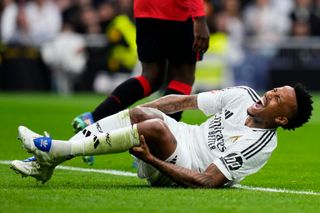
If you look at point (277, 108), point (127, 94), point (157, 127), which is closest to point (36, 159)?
point (157, 127)

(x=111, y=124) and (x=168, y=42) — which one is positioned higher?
(x=168, y=42)

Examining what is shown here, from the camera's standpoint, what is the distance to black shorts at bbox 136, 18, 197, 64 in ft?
32.0

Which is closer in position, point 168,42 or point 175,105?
point 175,105

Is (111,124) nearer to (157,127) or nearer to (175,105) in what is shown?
(175,105)

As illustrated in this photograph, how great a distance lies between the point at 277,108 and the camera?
7.73m

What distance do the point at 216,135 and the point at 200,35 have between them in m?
1.71

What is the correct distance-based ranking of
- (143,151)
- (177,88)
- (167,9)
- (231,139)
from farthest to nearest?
(167,9) < (177,88) < (231,139) < (143,151)

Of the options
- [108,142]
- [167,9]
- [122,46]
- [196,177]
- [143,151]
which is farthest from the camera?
[122,46]

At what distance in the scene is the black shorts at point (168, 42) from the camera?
974 cm

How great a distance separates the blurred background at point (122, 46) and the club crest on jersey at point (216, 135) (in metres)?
15.3

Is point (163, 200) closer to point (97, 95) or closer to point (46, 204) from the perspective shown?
point (46, 204)

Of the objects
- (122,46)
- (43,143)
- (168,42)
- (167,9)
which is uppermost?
(167,9)

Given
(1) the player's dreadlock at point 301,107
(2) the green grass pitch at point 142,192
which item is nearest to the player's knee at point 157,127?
(2) the green grass pitch at point 142,192

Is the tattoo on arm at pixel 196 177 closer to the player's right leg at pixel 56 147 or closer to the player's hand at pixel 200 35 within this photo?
the player's right leg at pixel 56 147
